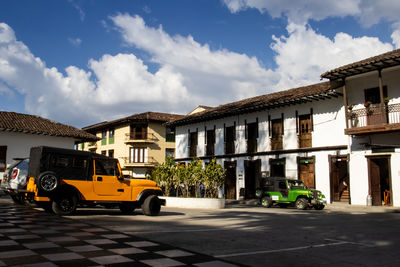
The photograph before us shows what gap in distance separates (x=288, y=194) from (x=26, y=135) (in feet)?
64.9

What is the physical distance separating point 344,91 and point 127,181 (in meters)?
14.8

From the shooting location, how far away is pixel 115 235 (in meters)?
8.04

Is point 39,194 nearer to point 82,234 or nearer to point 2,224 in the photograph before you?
point 2,224

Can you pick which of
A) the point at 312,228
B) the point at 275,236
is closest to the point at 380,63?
the point at 312,228

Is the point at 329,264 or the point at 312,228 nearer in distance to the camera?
the point at 329,264

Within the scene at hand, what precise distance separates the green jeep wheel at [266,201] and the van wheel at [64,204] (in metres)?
12.5

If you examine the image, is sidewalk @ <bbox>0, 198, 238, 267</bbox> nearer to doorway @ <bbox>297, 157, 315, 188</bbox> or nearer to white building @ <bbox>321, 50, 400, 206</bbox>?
white building @ <bbox>321, 50, 400, 206</bbox>

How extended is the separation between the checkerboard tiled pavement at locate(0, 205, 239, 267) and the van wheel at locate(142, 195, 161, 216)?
4092 millimetres

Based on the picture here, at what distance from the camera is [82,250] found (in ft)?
20.3

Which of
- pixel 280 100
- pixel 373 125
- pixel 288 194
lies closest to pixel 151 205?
pixel 288 194

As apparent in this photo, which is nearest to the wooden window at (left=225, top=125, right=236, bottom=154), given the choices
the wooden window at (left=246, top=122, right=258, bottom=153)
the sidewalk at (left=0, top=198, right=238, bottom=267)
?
the wooden window at (left=246, top=122, right=258, bottom=153)

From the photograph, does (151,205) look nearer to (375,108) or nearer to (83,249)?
(83,249)

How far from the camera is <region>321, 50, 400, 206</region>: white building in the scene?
778 inches

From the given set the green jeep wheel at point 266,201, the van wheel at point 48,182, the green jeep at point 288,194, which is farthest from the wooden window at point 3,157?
the green jeep wheel at point 266,201
